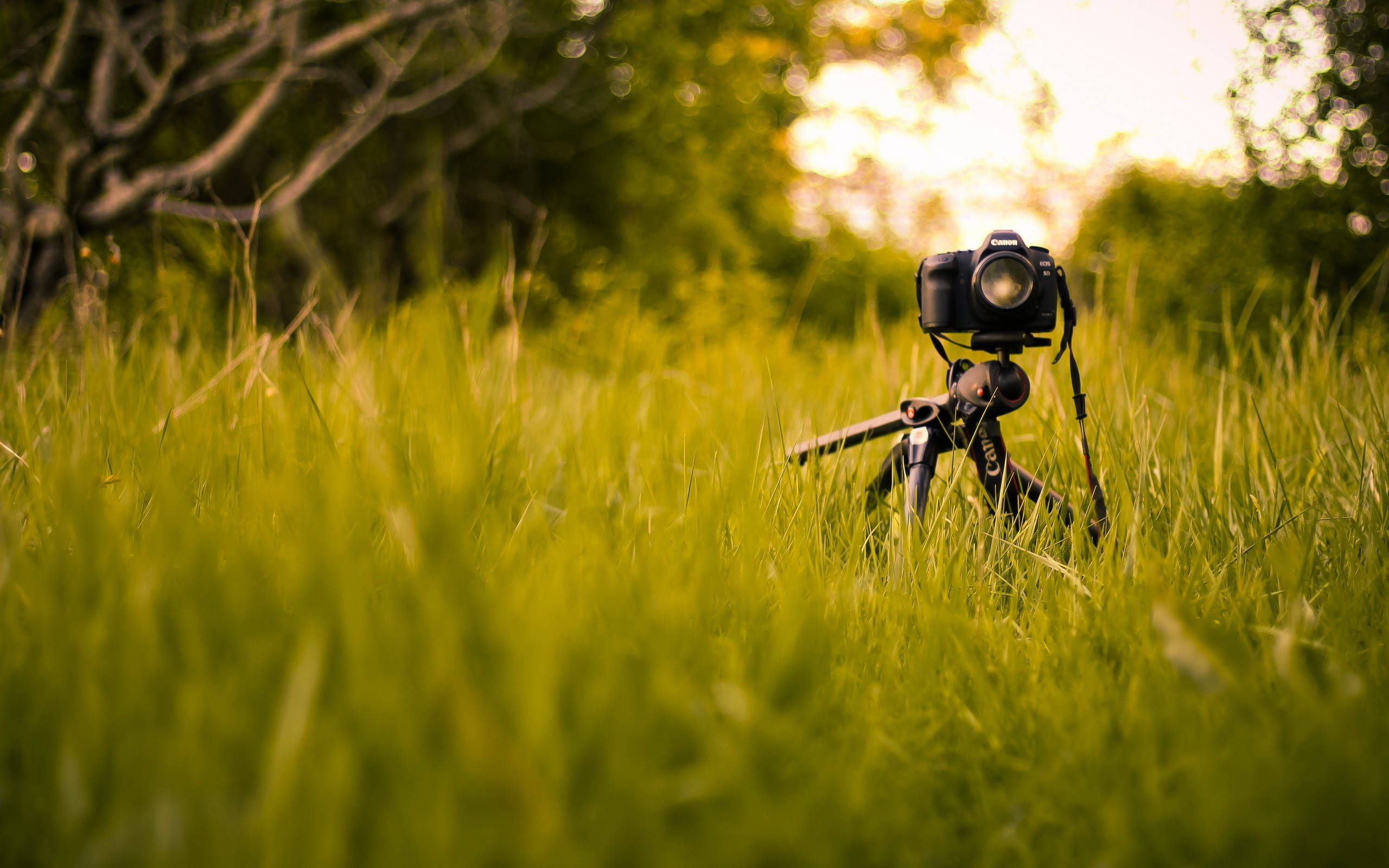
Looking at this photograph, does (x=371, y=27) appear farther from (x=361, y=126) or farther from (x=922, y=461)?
(x=922, y=461)

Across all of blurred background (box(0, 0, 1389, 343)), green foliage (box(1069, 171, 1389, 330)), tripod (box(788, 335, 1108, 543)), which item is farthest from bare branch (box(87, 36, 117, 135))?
green foliage (box(1069, 171, 1389, 330))

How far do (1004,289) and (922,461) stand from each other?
35 cm

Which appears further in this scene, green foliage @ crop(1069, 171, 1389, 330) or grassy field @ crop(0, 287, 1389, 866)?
green foliage @ crop(1069, 171, 1389, 330)

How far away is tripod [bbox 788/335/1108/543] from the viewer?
53.9 inches

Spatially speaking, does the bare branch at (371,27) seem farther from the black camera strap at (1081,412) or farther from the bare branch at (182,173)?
the black camera strap at (1081,412)

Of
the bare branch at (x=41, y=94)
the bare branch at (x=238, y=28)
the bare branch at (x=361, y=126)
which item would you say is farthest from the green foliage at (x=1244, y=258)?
the bare branch at (x=41, y=94)

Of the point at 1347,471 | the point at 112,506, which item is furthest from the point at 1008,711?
the point at 1347,471

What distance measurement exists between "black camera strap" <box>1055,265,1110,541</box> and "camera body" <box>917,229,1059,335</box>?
45mm

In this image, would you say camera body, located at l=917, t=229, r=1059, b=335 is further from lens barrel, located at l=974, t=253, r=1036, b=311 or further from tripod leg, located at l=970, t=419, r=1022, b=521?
tripod leg, located at l=970, t=419, r=1022, b=521

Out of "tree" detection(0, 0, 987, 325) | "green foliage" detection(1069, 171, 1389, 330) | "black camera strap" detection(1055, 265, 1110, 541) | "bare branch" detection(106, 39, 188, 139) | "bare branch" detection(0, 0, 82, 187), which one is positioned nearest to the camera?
"black camera strap" detection(1055, 265, 1110, 541)

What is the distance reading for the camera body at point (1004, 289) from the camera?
1.36m

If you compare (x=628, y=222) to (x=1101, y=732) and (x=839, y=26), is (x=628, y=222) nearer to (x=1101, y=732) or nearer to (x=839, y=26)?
(x=839, y=26)

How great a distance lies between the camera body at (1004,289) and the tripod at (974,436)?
0.11 ft

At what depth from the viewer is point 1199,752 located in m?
0.77
